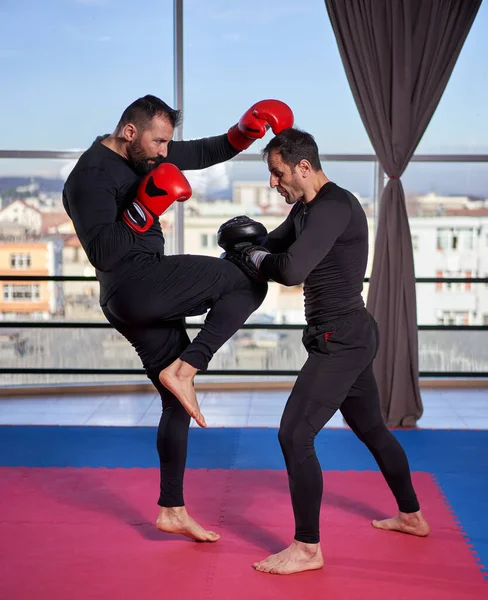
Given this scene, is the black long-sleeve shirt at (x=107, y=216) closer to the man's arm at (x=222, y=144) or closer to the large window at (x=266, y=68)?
the man's arm at (x=222, y=144)

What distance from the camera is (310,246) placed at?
260 cm

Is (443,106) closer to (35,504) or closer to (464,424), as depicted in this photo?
(464,424)

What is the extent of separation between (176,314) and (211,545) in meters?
0.88

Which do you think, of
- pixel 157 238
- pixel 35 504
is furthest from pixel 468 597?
pixel 35 504

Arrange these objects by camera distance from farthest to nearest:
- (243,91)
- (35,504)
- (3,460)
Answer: (243,91) < (3,460) < (35,504)

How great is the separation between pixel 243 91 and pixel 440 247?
1.81 m

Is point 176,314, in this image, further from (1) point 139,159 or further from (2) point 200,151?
(2) point 200,151

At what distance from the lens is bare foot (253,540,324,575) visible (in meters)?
2.71

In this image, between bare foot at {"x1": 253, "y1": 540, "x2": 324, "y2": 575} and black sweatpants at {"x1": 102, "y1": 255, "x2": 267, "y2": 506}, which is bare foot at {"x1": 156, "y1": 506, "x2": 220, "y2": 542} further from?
bare foot at {"x1": 253, "y1": 540, "x2": 324, "y2": 575}

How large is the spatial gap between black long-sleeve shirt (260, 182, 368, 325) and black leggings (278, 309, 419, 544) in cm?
8

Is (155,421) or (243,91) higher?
(243,91)

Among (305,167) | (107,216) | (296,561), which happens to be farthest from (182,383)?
(305,167)

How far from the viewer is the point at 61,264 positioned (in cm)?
582

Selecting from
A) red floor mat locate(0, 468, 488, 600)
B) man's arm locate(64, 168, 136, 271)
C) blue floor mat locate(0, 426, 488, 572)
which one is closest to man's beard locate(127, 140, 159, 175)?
man's arm locate(64, 168, 136, 271)
